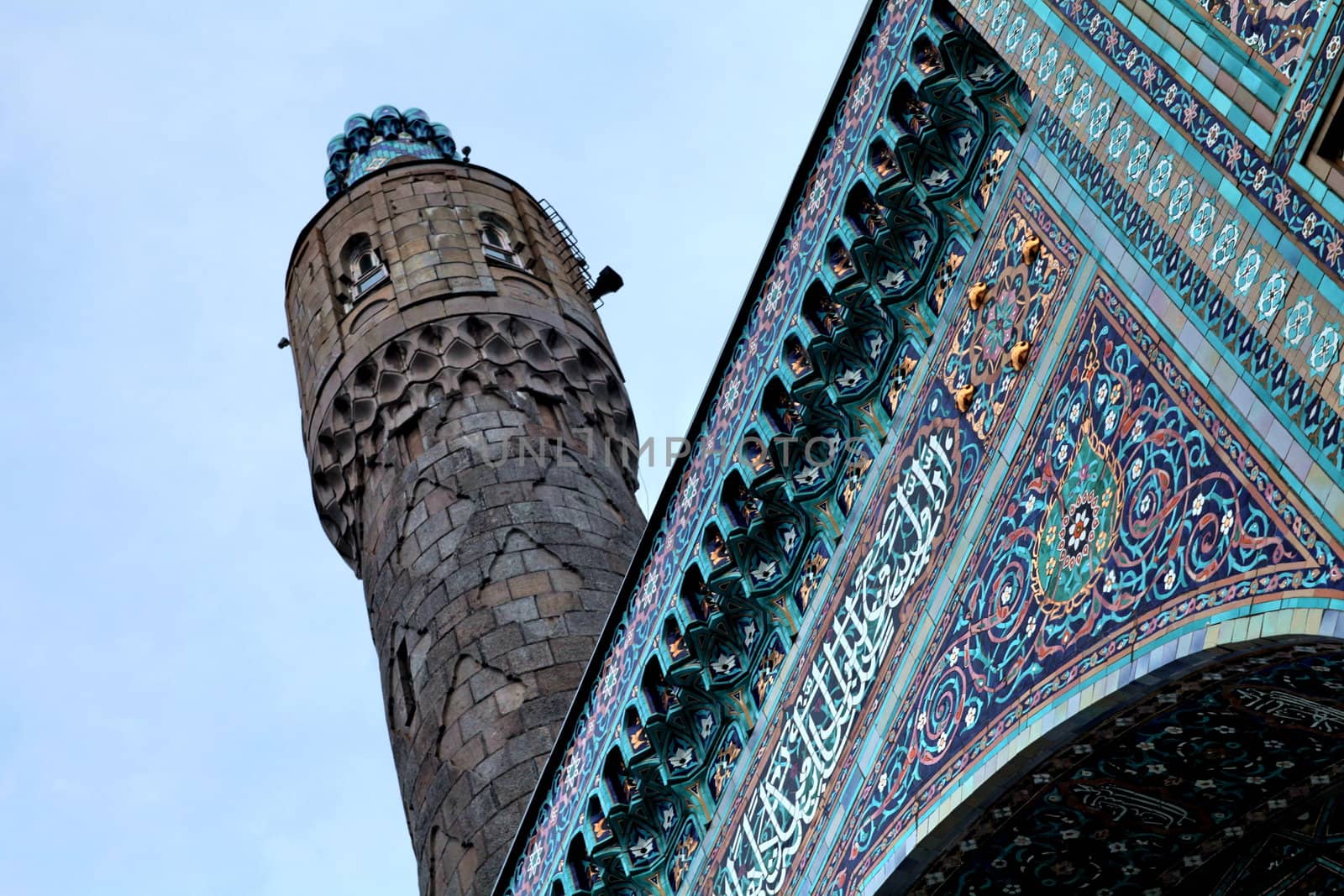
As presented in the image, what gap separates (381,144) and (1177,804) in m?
10.0

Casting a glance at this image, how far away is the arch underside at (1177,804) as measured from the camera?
3.99 m

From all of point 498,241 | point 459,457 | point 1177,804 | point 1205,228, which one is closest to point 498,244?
point 498,241

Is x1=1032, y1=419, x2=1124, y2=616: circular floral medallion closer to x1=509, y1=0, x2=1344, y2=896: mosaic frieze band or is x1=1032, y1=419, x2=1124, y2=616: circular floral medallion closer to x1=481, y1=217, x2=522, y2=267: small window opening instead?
x1=509, y1=0, x2=1344, y2=896: mosaic frieze band

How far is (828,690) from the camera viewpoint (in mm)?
5266

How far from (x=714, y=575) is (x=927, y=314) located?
107 cm

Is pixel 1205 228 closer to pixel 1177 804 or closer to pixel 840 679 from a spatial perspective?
pixel 1177 804

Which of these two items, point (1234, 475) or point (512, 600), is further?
point (512, 600)

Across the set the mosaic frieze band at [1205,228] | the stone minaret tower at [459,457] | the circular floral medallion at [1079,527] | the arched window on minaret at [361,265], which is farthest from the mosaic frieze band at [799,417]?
the arched window on minaret at [361,265]

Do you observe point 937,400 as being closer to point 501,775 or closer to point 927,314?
point 927,314

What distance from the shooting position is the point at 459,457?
1086cm

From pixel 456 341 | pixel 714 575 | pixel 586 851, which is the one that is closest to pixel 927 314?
pixel 714 575

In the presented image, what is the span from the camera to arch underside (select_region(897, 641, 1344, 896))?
3992 mm

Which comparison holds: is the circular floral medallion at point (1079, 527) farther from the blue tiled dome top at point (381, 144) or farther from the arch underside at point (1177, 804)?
the blue tiled dome top at point (381, 144)

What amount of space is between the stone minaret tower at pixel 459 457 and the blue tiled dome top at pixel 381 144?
2 cm
